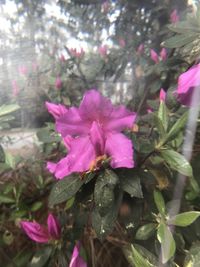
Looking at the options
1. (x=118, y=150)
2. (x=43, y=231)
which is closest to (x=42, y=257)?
(x=43, y=231)

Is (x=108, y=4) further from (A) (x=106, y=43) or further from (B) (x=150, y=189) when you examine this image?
(B) (x=150, y=189)

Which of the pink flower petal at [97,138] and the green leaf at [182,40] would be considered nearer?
the pink flower petal at [97,138]

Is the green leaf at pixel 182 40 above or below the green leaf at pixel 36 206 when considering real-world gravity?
above

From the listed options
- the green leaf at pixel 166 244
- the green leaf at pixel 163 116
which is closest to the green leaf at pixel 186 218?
the green leaf at pixel 166 244

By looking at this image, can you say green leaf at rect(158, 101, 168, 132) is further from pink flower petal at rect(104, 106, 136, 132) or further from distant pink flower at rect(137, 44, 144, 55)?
distant pink flower at rect(137, 44, 144, 55)

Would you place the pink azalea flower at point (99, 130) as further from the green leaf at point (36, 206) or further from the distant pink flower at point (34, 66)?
the distant pink flower at point (34, 66)

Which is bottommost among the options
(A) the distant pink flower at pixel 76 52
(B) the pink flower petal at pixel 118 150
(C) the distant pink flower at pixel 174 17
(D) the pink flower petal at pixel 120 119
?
(B) the pink flower petal at pixel 118 150

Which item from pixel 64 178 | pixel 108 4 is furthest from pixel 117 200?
pixel 108 4
